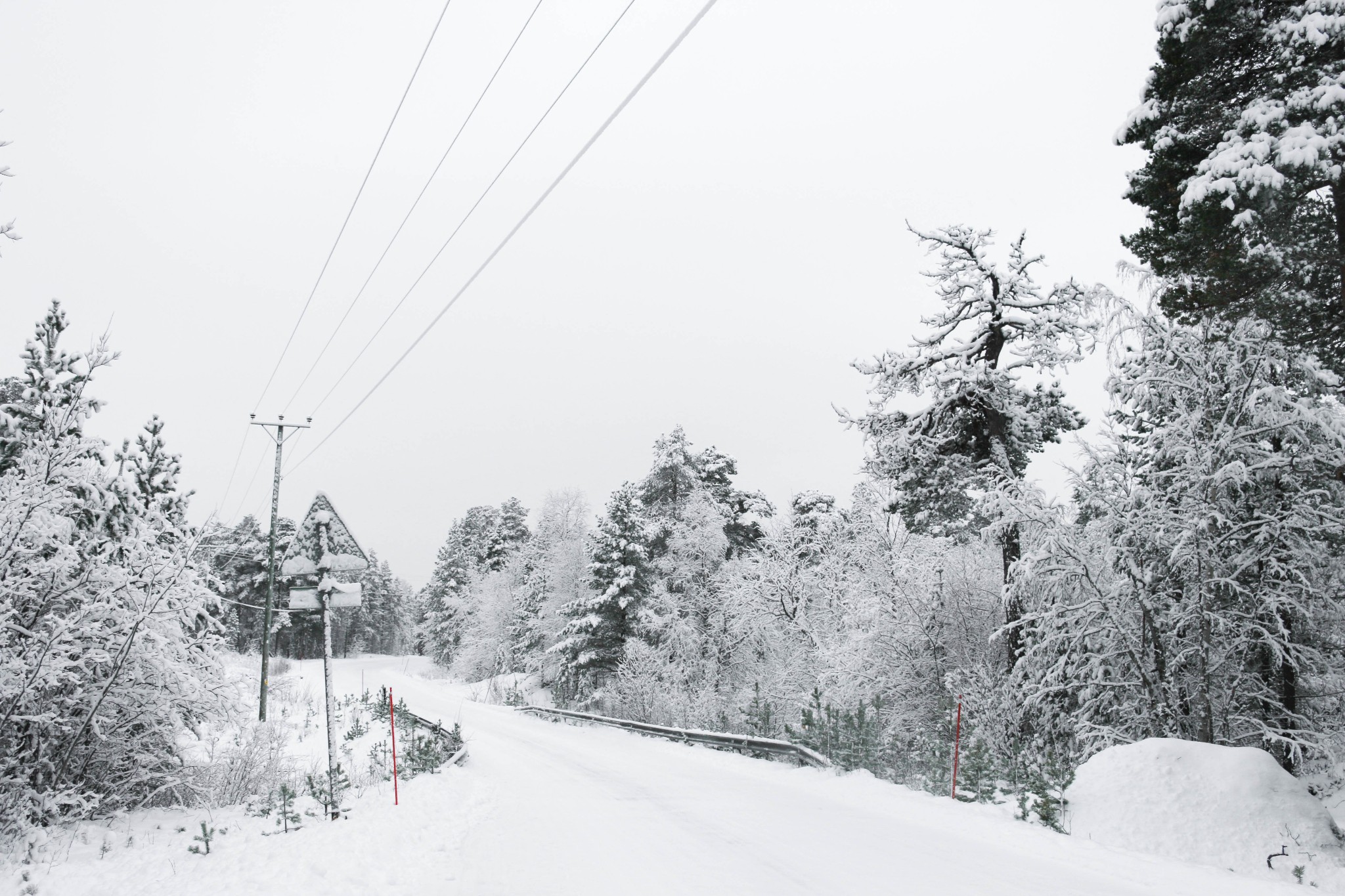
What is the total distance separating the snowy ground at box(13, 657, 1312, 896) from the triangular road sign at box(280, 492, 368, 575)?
10.5 ft

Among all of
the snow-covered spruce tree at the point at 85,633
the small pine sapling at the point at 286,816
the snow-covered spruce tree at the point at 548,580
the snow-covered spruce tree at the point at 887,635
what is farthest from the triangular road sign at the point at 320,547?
the snow-covered spruce tree at the point at 548,580

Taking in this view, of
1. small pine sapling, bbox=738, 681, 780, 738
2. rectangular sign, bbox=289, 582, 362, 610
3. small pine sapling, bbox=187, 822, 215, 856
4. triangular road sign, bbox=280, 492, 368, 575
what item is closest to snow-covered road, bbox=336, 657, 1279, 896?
small pine sapling, bbox=187, 822, 215, 856

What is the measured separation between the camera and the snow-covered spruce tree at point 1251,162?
25.5 ft

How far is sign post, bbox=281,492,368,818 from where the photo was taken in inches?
398

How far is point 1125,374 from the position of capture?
11.4m

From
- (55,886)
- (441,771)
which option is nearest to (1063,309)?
(441,771)

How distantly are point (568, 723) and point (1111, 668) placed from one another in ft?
65.4

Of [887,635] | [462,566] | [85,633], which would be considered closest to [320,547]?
[85,633]

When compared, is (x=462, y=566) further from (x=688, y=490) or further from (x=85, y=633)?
(x=85, y=633)

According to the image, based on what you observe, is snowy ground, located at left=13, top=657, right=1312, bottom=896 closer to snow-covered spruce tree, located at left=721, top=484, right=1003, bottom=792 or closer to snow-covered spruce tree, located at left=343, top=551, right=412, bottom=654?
snow-covered spruce tree, located at left=721, top=484, right=1003, bottom=792

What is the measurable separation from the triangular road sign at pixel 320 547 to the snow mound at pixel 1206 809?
384 inches

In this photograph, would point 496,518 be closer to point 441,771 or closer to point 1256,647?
point 441,771

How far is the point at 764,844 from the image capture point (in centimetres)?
820

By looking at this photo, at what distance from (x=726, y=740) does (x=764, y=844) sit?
29.0 ft
